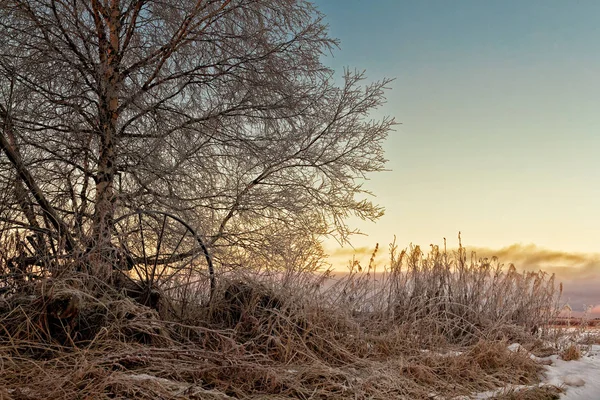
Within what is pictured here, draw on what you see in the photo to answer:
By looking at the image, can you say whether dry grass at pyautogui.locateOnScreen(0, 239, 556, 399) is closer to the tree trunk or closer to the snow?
the snow

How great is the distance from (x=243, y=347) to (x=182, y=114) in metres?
4.77

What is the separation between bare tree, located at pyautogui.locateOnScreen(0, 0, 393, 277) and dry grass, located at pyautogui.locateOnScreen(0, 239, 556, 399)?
277 cm

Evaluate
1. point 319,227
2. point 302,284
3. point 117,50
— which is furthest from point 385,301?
point 117,50

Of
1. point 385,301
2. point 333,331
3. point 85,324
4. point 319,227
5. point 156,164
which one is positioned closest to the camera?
point 85,324

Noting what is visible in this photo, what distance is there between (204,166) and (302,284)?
12.1ft

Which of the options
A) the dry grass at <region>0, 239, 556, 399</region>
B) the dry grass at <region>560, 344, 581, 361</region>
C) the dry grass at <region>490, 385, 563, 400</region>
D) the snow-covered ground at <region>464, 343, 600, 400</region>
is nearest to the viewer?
the dry grass at <region>0, 239, 556, 399</region>

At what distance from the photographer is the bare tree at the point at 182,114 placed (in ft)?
23.7

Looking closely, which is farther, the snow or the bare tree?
the bare tree

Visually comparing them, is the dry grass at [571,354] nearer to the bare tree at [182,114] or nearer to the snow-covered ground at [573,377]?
the snow-covered ground at [573,377]

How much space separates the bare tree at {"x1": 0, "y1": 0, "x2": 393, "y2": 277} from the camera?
23.7ft

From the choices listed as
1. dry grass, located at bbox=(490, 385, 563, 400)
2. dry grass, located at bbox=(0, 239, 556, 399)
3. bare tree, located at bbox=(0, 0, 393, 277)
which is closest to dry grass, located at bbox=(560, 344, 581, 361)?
dry grass, located at bbox=(0, 239, 556, 399)

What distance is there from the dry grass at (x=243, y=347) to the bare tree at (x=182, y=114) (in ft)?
9.07

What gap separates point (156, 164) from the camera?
760 centimetres

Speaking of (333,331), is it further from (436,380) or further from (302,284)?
(436,380)
